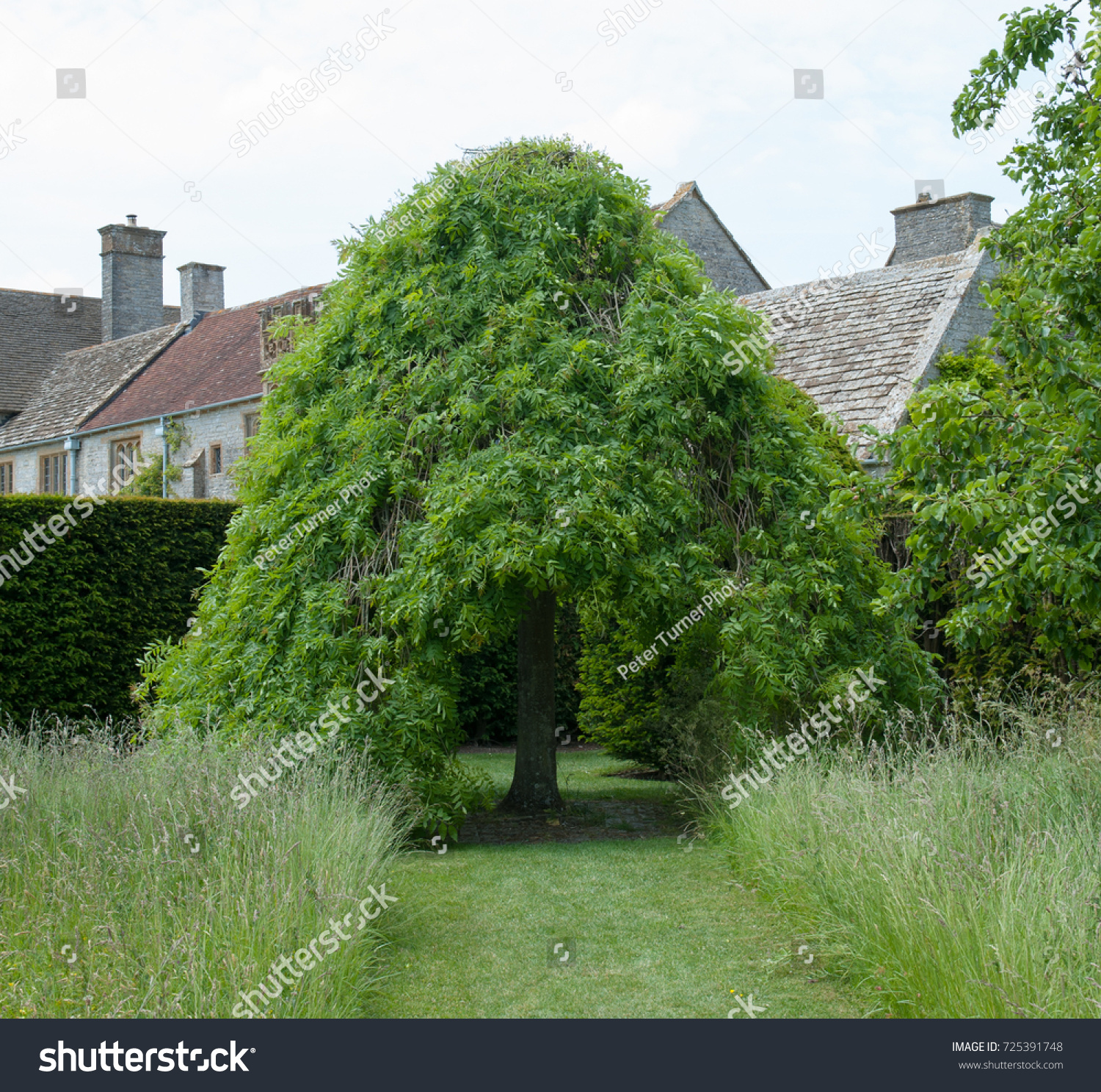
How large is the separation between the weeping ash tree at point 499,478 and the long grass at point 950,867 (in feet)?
4.48

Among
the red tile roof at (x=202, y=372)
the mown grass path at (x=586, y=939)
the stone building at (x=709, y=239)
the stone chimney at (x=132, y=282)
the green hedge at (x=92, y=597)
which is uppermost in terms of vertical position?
the stone chimney at (x=132, y=282)

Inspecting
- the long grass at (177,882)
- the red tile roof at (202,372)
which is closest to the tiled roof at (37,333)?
the red tile roof at (202,372)

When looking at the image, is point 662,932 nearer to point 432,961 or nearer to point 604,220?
point 432,961

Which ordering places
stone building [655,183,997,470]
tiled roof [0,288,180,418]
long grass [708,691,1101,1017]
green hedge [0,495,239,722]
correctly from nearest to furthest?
long grass [708,691,1101,1017] → green hedge [0,495,239,722] → stone building [655,183,997,470] → tiled roof [0,288,180,418]

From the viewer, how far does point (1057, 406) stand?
650 cm

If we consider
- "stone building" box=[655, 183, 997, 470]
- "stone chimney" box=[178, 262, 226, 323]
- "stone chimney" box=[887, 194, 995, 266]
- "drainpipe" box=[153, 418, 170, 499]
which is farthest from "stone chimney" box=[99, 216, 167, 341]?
"stone chimney" box=[887, 194, 995, 266]

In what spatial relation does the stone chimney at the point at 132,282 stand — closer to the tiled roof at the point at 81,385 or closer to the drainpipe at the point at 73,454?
the tiled roof at the point at 81,385

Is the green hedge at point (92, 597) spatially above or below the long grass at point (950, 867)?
above

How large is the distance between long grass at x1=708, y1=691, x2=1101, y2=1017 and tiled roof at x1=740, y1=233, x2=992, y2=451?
7.21 meters

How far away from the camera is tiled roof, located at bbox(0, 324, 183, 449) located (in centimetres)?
3008

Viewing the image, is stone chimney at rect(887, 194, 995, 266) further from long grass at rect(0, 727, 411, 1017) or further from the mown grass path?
long grass at rect(0, 727, 411, 1017)

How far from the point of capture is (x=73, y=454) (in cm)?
2920

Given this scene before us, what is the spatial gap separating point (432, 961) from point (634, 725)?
26.0 ft

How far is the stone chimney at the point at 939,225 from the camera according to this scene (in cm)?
2082
